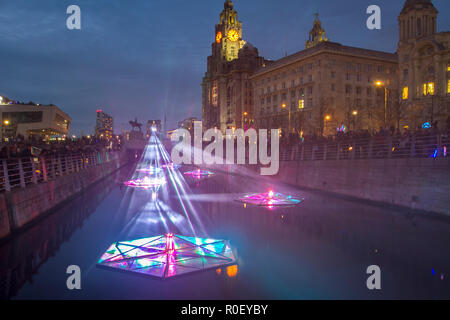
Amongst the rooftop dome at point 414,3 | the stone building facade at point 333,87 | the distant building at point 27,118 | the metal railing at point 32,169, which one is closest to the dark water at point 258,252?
the metal railing at point 32,169

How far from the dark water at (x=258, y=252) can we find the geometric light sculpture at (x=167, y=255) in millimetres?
380

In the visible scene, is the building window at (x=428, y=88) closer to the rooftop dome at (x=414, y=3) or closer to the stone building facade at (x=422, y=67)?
the stone building facade at (x=422, y=67)

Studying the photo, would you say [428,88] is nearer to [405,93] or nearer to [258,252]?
[405,93]

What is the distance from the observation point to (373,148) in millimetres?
22797

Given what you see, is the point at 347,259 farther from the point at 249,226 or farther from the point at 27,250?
the point at 27,250

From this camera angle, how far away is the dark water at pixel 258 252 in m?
8.02

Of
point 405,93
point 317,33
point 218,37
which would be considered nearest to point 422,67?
point 405,93

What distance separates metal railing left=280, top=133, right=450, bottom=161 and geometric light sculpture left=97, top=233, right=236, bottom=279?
12561 millimetres

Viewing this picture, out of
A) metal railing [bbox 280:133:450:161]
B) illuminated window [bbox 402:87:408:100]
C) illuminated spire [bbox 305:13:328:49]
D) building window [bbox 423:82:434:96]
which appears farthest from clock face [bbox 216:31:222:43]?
metal railing [bbox 280:133:450:161]

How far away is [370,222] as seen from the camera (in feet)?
50.8

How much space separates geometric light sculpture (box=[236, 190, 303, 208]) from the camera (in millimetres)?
21312
